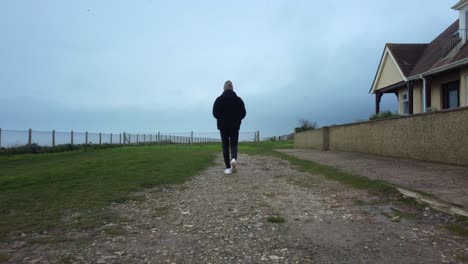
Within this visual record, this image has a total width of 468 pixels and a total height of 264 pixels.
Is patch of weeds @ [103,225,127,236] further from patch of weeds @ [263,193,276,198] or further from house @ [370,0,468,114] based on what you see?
house @ [370,0,468,114]

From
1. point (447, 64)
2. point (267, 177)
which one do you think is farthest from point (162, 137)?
point (267, 177)

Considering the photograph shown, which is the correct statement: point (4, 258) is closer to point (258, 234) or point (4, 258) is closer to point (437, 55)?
point (258, 234)

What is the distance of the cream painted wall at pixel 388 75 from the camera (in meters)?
22.7

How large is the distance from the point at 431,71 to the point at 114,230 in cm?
1676

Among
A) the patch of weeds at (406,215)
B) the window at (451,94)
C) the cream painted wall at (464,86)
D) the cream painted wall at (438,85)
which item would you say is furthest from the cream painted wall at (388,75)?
the patch of weeds at (406,215)

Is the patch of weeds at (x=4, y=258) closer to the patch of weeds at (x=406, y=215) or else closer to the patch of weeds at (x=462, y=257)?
the patch of weeds at (x=462, y=257)

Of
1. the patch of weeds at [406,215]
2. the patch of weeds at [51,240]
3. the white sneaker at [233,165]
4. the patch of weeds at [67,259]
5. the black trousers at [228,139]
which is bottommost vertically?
the patch of weeds at [67,259]

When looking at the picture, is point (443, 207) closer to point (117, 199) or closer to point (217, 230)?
point (217, 230)

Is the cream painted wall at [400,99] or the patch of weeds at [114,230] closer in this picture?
the patch of weeds at [114,230]

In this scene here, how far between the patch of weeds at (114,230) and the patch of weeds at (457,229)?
3389 mm

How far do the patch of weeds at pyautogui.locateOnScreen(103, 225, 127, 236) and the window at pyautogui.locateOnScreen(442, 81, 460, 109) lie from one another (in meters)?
16.8

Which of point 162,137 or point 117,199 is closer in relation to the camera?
point 117,199

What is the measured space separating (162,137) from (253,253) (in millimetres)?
60732

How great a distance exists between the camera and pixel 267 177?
341 inches
